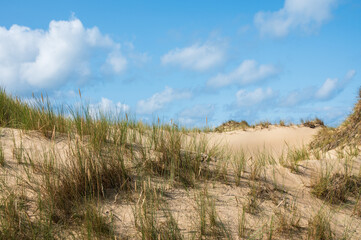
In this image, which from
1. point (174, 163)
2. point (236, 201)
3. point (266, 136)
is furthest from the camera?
point (266, 136)

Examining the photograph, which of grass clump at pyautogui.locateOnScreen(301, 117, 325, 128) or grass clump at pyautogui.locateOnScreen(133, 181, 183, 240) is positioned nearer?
grass clump at pyautogui.locateOnScreen(133, 181, 183, 240)

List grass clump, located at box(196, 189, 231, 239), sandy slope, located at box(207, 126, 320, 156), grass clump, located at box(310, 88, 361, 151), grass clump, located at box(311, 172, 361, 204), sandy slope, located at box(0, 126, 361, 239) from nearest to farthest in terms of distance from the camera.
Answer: grass clump, located at box(196, 189, 231, 239) → sandy slope, located at box(0, 126, 361, 239) → grass clump, located at box(311, 172, 361, 204) → grass clump, located at box(310, 88, 361, 151) → sandy slope, located at box(207, 126, 320, 156)

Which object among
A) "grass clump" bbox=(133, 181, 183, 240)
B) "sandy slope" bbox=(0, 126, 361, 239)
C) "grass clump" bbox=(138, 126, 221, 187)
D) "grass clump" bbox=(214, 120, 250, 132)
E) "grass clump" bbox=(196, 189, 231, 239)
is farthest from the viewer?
"grass clump" bbox=(214, 120, 250, 132)

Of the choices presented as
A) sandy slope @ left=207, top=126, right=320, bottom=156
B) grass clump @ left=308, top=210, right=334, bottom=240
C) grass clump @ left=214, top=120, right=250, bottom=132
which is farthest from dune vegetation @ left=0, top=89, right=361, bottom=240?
grass clump @ left=214, top=120, right=250, bottom=132

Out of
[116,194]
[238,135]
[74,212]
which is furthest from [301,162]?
[238,135]

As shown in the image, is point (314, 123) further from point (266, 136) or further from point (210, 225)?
point (210, 225)

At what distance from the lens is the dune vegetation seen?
9.76 feet

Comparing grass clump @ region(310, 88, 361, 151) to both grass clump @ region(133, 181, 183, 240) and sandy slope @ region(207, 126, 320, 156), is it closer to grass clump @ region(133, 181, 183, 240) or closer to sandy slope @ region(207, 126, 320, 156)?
sandy slope @ region(207, 126, 320, 156)

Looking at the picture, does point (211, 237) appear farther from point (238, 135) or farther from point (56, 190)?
point (238, 135)

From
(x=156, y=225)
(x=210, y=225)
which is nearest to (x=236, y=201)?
(x=210, y=225)

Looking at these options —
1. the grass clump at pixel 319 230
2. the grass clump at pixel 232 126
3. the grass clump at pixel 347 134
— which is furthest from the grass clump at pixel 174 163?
the grass clump at pixel 232 126

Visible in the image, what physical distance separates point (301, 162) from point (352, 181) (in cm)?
86

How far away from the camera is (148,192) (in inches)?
128

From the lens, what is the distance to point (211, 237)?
2971 mm
